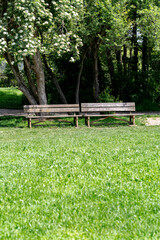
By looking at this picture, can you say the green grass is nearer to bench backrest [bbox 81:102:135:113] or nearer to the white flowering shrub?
bench backrest [bbox 81:102:135:113]

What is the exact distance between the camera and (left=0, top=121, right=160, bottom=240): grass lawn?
3166mm

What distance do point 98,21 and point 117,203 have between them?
1215 cm

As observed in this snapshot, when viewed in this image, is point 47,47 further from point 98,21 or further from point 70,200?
point 70,200

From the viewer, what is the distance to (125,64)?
2159 centimetres

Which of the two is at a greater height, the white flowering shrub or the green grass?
the white flowering shrub

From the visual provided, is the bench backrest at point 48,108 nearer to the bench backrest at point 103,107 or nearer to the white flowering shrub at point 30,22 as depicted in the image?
the bench backrest at point 103,107

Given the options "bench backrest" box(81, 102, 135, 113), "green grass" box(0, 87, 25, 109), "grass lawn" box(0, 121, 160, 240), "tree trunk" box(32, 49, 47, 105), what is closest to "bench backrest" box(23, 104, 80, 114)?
"bench backrest" box(81, 102, 135, 113)

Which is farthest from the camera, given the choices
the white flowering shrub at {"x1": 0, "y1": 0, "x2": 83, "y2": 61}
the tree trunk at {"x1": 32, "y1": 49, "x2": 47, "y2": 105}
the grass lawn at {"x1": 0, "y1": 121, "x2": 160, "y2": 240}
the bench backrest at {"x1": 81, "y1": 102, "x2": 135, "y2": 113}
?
the tree trunk at {"x1": 32, "y1": 49, "x2": 47, "y2": 105}

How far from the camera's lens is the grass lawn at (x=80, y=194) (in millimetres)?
3166

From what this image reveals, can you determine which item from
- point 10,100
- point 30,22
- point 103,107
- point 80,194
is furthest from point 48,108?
point 10,100

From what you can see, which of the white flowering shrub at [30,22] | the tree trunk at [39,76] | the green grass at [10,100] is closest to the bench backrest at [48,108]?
the tree trunk at [39,76]

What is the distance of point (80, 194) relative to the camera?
4027 mm

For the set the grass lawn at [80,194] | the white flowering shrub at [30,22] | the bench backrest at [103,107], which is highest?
the white flowering shrub at [30,22]

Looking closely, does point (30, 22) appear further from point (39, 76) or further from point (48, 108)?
point (39, 76)
